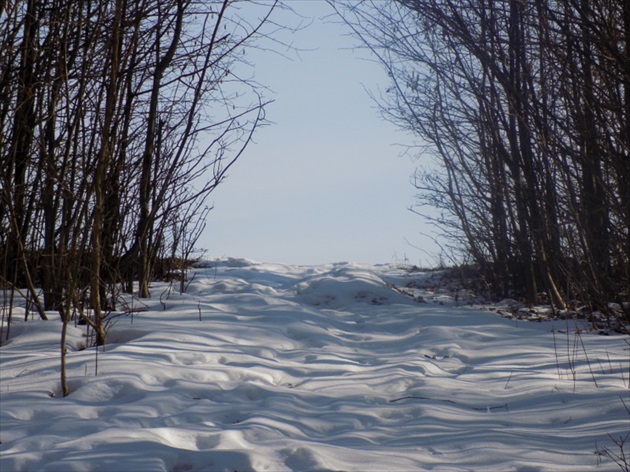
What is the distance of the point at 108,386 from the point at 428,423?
61.6 inches

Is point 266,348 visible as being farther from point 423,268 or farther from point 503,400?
point 423,268

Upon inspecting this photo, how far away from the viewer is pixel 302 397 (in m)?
3.39

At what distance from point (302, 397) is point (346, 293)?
4.15 meters

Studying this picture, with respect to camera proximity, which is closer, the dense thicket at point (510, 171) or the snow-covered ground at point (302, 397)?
the snow-covered ground at point (302, 397)

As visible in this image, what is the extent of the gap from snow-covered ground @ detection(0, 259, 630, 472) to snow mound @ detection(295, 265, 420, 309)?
1408mm

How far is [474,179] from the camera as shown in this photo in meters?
7.95

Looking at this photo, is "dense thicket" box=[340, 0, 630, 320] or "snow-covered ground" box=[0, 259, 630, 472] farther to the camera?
"dense thicket" box=[340, 0, 630, 320]

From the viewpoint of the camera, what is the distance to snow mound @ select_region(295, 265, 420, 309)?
23.9 ft

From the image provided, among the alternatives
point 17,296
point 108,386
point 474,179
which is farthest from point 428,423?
point 474,179

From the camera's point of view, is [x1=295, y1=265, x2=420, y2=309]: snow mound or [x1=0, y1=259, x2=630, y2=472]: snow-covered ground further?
[x1=295, y1=265, x2=420, y2=309]: snow mound

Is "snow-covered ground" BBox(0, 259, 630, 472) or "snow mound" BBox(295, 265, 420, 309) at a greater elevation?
"snow mound" BBox(295, 265, 420, 309)

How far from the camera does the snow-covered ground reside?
254 cm

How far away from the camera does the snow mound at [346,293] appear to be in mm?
7274

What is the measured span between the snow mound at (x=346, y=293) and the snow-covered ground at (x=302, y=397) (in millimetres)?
1408
